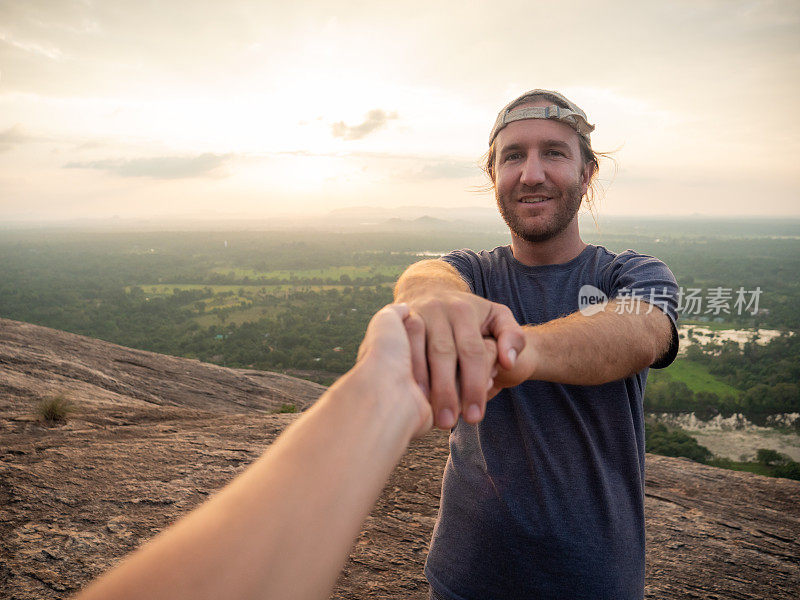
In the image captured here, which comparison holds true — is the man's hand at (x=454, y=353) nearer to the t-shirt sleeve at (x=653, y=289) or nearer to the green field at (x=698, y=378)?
the t-shirt sleeve at (x=653, y=289)

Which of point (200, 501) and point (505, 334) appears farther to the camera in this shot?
point (200, 501)

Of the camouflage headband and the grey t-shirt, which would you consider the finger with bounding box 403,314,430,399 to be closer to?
the grey t-shirt

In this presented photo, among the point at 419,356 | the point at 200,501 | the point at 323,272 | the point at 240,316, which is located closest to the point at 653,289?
the point at 419,356

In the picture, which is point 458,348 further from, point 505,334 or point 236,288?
point 236,288

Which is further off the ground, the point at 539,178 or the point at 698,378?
the point at 539,178

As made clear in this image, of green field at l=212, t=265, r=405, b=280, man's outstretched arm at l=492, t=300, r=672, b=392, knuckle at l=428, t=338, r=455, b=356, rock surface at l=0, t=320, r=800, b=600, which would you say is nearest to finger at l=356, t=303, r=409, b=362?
knuckle at l=428, t=338, r=455, b=356

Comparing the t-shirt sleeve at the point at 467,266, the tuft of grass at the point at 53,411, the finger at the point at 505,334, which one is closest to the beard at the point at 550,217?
the t-shirt sleeve at the point at 467,266

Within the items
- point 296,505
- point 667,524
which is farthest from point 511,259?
point 667,524
